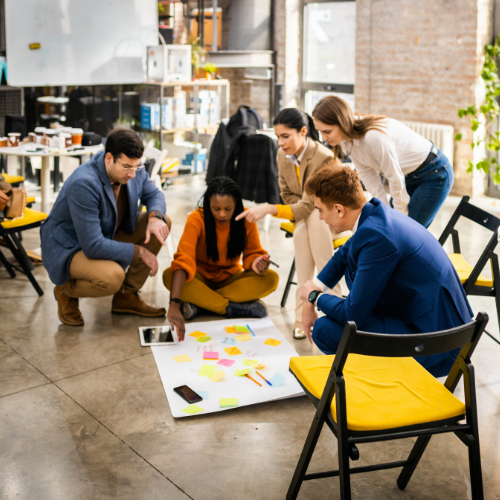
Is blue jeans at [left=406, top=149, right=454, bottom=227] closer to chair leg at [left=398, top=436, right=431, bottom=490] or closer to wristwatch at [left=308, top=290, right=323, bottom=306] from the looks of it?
wristwatch at [left=308, top=290, right=323, bottom=306]

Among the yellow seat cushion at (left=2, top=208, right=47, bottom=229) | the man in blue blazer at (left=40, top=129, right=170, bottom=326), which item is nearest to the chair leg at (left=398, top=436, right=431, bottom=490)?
the man in blue blazer at (left=40, top=129, right=170, bottom=326)

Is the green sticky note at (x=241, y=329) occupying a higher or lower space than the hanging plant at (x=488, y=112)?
lower

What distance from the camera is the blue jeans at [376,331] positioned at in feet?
7.56

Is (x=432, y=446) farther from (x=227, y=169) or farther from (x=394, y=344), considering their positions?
(x=227, y=169)

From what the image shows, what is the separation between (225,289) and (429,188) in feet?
4.26

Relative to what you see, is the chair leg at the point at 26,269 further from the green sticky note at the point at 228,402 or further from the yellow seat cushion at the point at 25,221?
the green sticky note at the point at 228,402

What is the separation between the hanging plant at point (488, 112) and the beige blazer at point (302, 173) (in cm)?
363

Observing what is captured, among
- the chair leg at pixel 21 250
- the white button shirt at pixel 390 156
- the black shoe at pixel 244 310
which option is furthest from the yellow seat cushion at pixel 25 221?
the white button shirt at pixel 390 156

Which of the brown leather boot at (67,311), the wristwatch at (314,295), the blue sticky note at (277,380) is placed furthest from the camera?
the brown leather boot at (67,311)

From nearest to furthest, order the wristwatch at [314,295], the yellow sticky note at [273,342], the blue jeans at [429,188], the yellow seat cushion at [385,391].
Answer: the yellow seat cushion at [385,391] < the wristwatch at [314,295] < the yellow sticky note at [273,342] < the blue jeans at [429,188]

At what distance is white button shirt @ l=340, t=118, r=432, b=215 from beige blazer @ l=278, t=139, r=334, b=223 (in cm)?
14

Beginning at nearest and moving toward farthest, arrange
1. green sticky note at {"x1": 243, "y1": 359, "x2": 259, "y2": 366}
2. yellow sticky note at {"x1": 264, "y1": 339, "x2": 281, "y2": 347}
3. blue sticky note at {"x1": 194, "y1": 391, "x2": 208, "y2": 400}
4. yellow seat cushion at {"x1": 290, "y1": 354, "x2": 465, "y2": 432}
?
1. yellow seat cushion at {"x1": 290, "y1": 354, "x2": 465, "y2": 432}
2. blue sticky note at {"x1": 194, "y1": 391, "x2": 208, "y2": 400}
3. green sticky note at {"x1": 243, "y1": 359, "x2": 259, "y2": 366}
4. yellow sticky note at {"x1": 264, "y1": 339, "x2": 281, "y2": 347}

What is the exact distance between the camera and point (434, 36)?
22.6 ft

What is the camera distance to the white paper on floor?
9.08 feet
